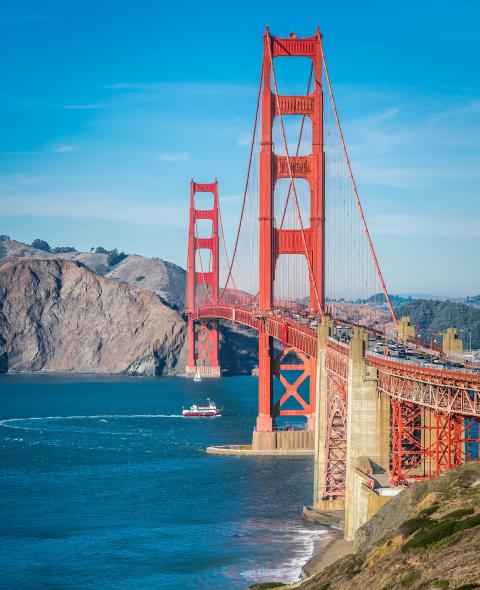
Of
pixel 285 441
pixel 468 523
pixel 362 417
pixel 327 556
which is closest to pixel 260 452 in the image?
pixel 285 441

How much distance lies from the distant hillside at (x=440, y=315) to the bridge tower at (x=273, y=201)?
103m

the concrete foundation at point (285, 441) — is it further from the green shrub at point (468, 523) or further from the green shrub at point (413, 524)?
the green shrub at point (468, 523)

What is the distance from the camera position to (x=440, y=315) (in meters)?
183

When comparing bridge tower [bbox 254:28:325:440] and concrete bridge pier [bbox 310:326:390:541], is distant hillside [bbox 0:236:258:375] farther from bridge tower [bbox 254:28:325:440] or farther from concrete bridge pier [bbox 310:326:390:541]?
concrete bridge pier [bbox 310:326:390:541]

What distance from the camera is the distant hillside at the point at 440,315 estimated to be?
573ft

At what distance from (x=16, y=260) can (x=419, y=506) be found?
446ft

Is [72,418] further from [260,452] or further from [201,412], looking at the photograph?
[260,452]

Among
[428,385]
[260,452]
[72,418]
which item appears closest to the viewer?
[428,385]

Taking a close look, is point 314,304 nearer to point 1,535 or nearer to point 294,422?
point 294,422

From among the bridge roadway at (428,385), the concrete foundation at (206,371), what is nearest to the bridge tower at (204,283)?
the concrete foundation at (206,371)

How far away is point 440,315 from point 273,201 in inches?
4820

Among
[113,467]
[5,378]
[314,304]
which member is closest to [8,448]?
[113,467]

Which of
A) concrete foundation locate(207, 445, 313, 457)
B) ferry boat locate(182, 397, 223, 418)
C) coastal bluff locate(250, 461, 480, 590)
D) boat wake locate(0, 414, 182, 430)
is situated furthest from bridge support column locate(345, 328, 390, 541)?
ferry boat locate(182, 397, 223, 418)

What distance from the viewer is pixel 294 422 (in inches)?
3086
